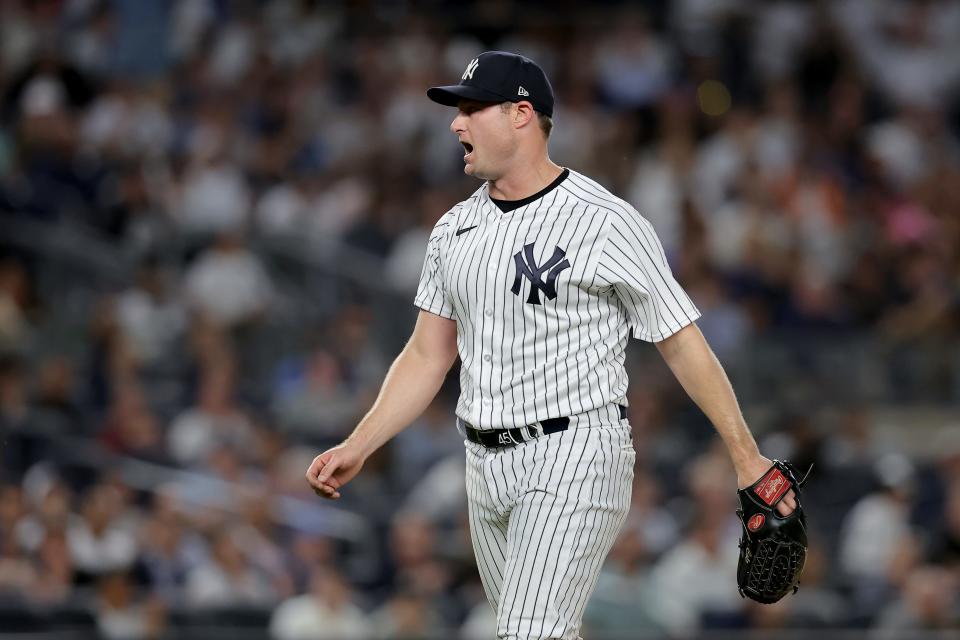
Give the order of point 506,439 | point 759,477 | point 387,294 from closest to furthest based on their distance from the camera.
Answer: point 759,477 → point 506,439 → point 387,294

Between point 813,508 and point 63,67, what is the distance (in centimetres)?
676

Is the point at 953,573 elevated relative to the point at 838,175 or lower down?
lower down

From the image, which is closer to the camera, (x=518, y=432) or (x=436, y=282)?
(x=518, y=432)

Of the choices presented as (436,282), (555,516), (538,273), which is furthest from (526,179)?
(555,516)

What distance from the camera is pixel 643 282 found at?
13.9 feet

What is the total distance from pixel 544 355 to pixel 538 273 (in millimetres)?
219

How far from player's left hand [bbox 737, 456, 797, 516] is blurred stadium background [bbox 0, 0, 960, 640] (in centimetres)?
432

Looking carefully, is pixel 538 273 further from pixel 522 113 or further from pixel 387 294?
pixel 387 294

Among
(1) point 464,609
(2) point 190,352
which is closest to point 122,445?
(2) point 190,352

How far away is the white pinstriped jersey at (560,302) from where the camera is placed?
4242 mm

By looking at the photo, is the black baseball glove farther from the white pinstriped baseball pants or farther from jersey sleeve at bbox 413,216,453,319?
jersey sleeve at bbox 413,216,453,319

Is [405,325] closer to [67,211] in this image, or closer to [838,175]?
[67,211]

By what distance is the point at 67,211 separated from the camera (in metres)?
11.4

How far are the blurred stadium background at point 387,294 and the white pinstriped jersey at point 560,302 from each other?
4.44 meters
